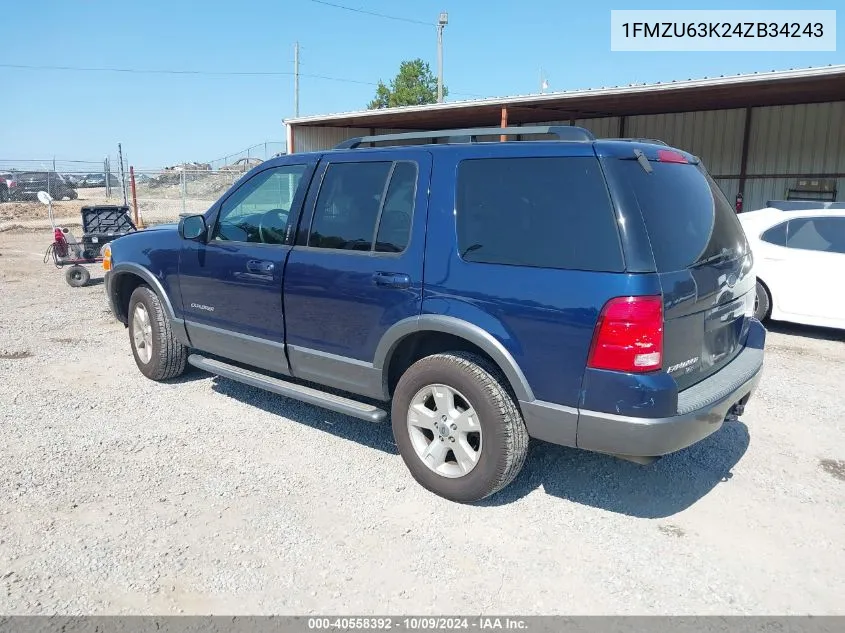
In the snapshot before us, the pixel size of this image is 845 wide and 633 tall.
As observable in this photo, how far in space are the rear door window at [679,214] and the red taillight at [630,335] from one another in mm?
220

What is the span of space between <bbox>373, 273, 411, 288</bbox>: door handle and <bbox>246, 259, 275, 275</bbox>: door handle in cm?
94

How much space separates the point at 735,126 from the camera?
15734 mm

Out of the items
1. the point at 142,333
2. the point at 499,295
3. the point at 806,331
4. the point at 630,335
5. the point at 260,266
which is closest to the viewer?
the point at 630,335

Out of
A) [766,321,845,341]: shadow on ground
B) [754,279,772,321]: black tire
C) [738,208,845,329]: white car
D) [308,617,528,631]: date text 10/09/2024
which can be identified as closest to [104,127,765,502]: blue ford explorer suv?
[308,617,528,631]: date text 10/09/2024

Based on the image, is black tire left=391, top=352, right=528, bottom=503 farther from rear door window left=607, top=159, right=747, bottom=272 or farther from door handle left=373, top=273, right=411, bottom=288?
rear door window left=607, top=159, right=747, bottom=272

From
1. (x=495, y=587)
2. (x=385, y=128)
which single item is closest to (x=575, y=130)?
(x=495, y=587)

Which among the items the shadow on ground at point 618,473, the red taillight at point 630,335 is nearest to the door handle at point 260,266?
the shadow on ground at point 618,473

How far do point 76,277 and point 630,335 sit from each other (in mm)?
10556

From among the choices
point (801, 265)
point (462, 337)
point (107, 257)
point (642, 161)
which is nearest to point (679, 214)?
point (642, 161)

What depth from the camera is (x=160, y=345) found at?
A: 559 centimetres

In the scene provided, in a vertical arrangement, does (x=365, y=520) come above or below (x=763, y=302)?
below

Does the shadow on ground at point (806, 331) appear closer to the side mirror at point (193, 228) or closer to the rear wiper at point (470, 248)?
the rear wiper at point (470, 248)

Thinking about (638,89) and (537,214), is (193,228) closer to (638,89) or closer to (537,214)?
(537,214)

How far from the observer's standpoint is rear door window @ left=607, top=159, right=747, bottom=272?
3207mm
